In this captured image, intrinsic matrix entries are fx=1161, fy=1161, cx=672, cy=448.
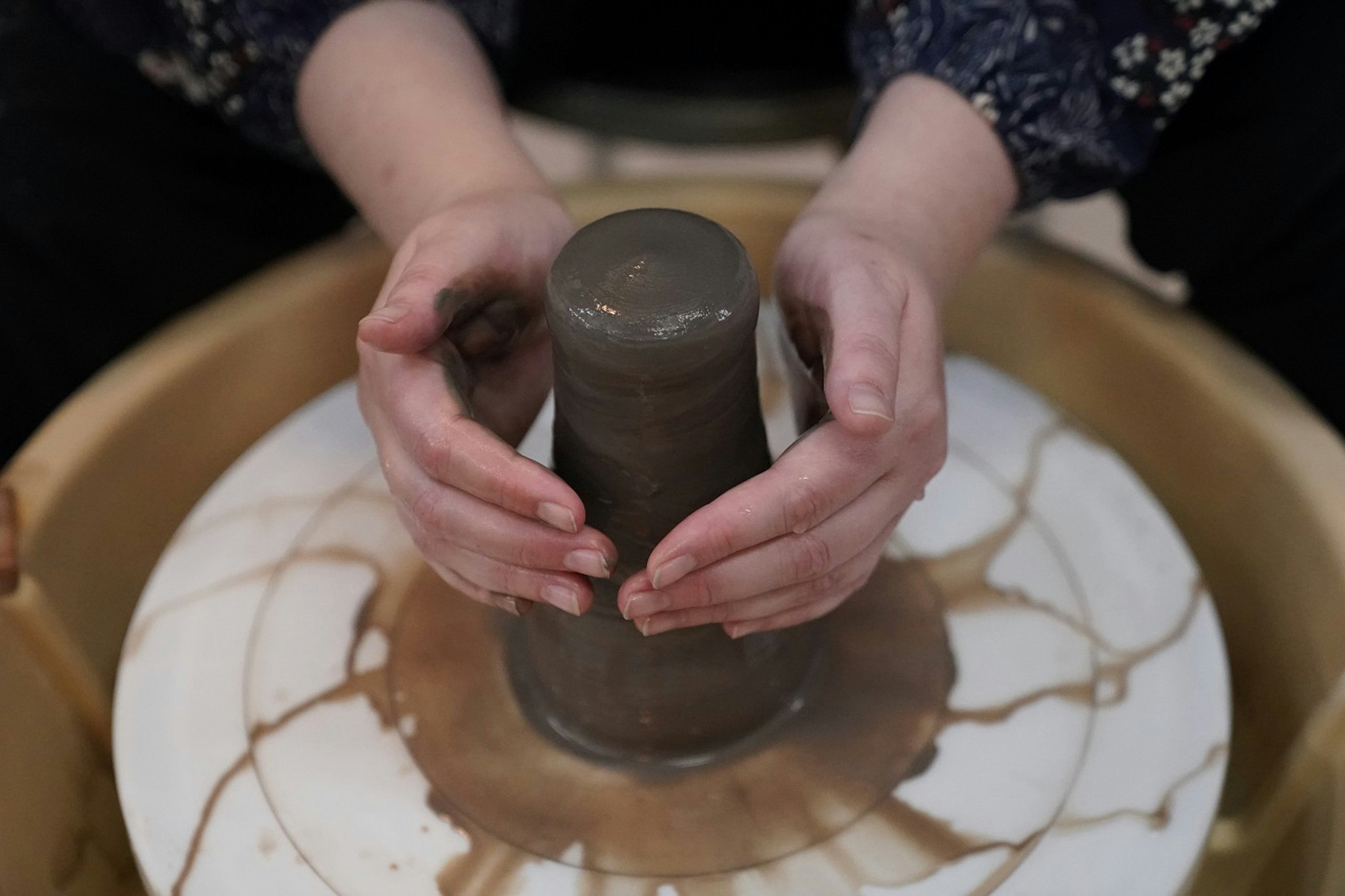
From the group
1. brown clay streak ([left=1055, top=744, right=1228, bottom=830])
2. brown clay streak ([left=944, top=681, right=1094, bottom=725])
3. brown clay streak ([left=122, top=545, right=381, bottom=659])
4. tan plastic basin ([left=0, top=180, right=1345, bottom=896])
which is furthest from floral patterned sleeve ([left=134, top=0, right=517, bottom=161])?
brown clay streak ([left=1055, top=744, right=1228, bottom=830])

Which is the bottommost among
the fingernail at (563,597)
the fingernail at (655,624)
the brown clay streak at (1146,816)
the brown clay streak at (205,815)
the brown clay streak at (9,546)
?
the brown clay streak at (1146,816)

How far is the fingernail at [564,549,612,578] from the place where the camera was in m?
0.68

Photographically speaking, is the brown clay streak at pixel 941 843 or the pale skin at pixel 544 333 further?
the brown clay streak at pixel 941 843

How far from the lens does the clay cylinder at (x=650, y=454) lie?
0.66m

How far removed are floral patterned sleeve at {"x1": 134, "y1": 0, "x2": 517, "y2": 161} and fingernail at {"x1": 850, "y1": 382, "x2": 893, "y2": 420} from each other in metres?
0.64

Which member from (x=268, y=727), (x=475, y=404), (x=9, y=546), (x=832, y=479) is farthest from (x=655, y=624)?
Answer: (x=9, y=546)

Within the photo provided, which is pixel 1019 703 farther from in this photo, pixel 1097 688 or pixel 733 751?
pixel 733 751

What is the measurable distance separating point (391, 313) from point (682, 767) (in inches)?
15.0

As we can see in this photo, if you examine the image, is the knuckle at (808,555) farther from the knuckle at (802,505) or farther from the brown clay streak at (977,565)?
the brown clay streak at (977,565)

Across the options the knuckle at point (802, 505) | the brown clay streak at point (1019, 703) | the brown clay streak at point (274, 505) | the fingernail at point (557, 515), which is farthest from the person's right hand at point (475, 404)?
the brown clay streak at point (1019, 703)

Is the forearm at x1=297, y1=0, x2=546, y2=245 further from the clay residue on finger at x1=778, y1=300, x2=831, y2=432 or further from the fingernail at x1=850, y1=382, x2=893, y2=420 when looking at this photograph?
the fingernail at x1=850, y1=382, x2=893, y2=420

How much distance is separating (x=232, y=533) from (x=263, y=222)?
41cm

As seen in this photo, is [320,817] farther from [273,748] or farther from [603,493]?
[603,493]

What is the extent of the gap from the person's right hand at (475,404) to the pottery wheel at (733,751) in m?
0.16
